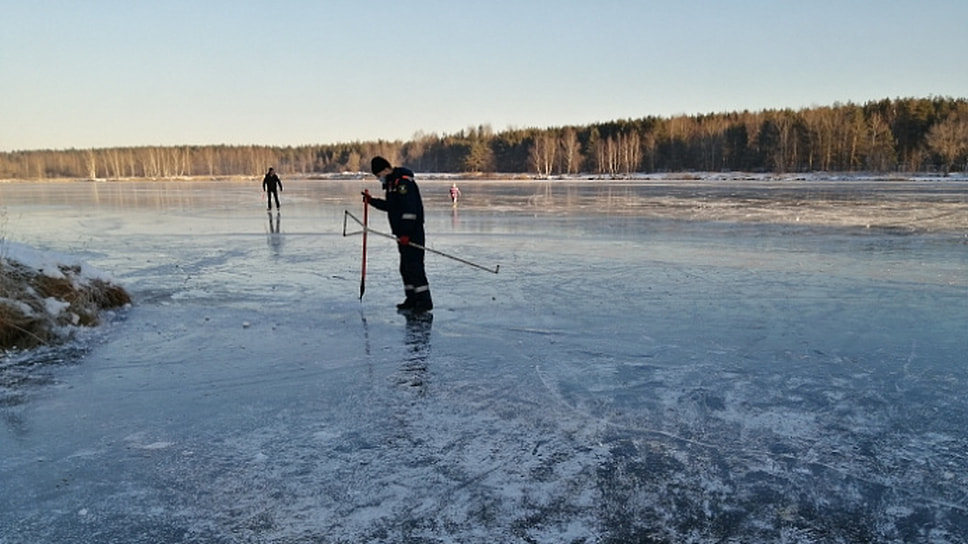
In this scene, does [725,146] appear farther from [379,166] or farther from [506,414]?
[506,414]

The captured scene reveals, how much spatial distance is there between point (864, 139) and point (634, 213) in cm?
6226

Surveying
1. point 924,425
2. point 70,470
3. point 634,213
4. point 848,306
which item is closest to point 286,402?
point 70,470

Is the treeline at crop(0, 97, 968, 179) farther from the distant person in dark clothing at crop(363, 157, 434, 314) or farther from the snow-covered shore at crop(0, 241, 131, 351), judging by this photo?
the snow-covered shore at crop(0, 241, 131, 351)

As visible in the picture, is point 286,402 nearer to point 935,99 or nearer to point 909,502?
point 909,502

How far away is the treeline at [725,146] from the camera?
220 ft

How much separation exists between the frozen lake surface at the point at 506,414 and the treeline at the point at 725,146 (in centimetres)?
6854

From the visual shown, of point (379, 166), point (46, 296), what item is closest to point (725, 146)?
point (379, 166)

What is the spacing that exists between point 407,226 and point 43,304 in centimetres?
319

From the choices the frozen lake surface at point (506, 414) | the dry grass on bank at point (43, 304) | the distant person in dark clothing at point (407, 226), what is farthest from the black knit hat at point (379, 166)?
the dry grass on bank at point (43, 304)

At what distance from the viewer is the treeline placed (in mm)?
66938

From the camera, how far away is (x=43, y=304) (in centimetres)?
528

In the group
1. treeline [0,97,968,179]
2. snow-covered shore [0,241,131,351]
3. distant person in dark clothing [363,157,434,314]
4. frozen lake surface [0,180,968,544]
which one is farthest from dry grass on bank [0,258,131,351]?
treeline [0,97,968,179]

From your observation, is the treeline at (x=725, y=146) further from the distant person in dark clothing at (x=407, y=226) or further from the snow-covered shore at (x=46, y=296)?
the snow-covered shore at (x=46, y=296)

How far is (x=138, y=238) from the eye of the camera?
42.1ft
